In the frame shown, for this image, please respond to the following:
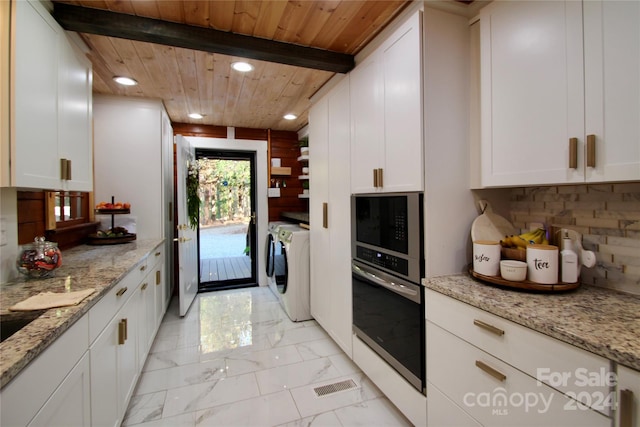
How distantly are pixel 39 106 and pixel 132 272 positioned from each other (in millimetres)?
1025

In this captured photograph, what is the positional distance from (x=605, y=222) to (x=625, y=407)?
866mm

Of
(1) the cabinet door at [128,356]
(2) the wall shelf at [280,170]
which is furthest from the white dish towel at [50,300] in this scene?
(2) the wall shelf at [280,170]

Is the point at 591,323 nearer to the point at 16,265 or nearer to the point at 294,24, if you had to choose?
the point at 294,24

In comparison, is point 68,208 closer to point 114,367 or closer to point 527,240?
point 114,367

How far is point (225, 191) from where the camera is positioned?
4.46 metres

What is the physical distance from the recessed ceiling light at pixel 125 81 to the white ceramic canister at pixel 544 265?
3239mm

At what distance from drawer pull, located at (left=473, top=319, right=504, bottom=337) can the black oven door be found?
34cm

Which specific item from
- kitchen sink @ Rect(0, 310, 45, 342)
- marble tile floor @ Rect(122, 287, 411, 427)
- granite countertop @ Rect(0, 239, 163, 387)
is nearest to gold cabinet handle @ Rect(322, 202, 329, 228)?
marble tile floor @ Rect(122, 287, 411, 427)

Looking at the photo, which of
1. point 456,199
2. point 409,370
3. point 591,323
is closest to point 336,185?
point 456,199

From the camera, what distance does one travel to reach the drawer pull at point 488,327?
3.61ft

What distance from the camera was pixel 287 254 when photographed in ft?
10.4

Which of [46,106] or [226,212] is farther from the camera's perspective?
[226,212]

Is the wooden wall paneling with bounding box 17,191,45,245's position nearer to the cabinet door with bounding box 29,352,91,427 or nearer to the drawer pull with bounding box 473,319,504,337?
the cabinet door with bounding box 29,352,91,427

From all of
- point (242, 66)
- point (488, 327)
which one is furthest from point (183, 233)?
point (488, 327)
